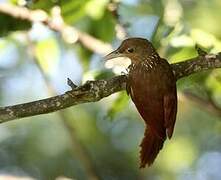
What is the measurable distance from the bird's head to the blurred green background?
246mm

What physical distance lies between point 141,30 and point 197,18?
240 millimetres

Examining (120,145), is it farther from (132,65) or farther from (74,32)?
(132,65)

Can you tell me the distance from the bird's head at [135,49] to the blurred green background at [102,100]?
246mm

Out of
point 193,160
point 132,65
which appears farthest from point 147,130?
point 193,160

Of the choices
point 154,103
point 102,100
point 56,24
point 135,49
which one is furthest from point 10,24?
point 102,100

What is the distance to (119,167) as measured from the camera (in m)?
3.45

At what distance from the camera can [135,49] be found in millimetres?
1398

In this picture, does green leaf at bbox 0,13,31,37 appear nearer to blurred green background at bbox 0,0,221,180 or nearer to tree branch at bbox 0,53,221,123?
blurred green background at bbox 0,0,221,180

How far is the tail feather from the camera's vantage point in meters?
1.30

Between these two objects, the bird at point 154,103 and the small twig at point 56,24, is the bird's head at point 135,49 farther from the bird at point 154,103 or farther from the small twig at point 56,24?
the small twig at point 56,24

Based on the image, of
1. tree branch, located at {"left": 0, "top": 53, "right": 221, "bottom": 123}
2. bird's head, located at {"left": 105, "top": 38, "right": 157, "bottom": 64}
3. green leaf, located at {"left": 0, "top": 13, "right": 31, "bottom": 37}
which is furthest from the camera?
green leaf, located at {"left": 0, "top": 13, "right": 31, "bottom": 37}

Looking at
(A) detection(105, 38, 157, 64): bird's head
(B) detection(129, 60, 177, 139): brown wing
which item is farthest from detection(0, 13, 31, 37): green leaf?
(B) detection(129, 60, 177, 139): brown wing

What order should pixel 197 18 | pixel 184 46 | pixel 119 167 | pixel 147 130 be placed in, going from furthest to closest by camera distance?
pixel 119 167 < pixel 197 18 < pixel 184 46 < pixel 147 130

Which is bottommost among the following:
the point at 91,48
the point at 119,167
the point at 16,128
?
the point at 91,48
